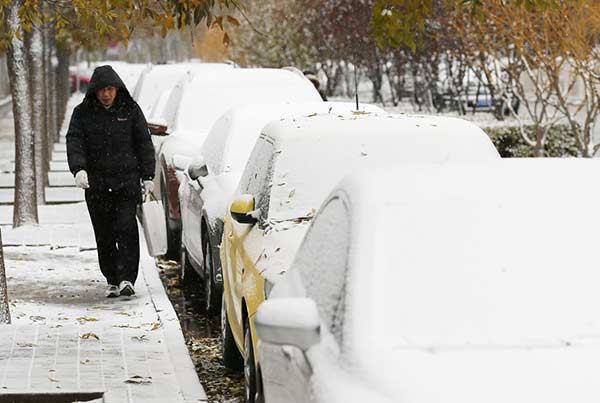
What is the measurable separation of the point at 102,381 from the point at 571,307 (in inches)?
150

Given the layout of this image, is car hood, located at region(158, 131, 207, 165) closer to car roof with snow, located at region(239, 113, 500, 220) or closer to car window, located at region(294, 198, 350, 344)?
car roof with snow, located at region(239, 113, 500, 220)

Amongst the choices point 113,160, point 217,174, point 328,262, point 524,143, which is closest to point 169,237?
point 113,160

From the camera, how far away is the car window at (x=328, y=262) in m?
5.14

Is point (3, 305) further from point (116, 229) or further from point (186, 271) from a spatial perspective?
point (186, 271)

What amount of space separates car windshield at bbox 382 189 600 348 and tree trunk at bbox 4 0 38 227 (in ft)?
38.1

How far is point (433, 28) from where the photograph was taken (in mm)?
32062

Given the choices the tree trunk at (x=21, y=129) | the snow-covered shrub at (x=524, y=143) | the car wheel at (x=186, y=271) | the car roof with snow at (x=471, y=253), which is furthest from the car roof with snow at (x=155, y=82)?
the car roof with snow at (x=471, y=253)

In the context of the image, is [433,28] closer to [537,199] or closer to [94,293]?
[94,293]

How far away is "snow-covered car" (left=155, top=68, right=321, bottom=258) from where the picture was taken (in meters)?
14.4

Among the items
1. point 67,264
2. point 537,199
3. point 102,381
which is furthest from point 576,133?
point 537,199

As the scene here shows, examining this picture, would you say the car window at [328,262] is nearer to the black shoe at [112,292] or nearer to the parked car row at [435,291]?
the parked car row at [435,291]

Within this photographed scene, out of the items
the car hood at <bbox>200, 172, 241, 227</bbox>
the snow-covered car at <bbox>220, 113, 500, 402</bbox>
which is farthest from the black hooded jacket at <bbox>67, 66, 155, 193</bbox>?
the snow-covered car at <bbox>220, 113, 500, 402</bbox>

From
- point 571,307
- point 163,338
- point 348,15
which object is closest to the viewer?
point 571,307

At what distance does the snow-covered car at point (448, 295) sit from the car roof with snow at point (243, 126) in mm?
5630
